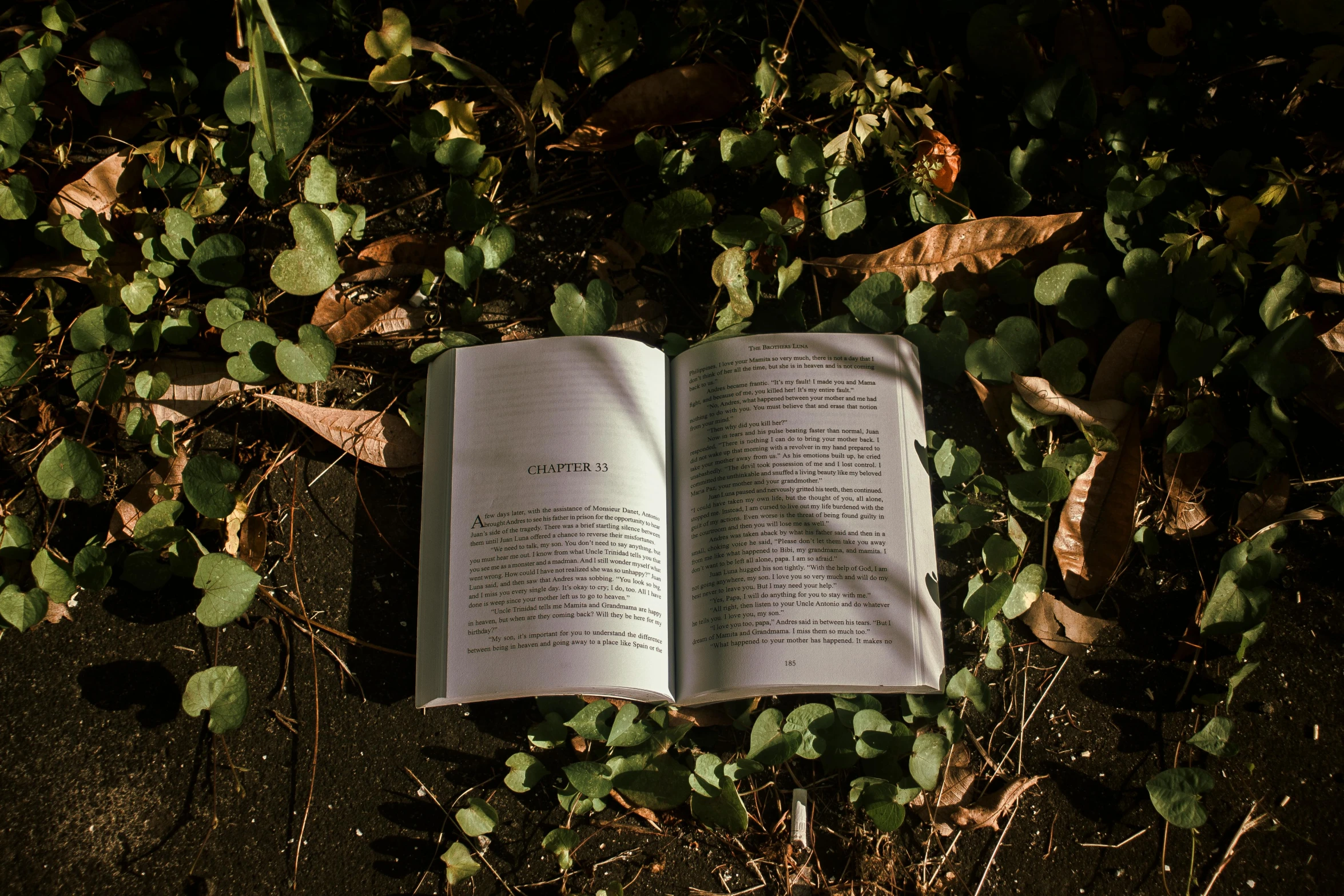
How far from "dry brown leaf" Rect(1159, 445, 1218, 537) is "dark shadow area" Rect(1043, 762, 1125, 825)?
38 cm

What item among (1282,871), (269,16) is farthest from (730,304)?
(1282,871)

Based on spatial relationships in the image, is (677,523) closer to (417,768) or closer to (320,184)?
(417,768)

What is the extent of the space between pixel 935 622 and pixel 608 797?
1.67 feet

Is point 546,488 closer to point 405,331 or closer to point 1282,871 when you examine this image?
point 405,331

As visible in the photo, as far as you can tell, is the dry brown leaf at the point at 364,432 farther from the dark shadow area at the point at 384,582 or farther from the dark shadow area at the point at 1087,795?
the dark shadow area at the point at 1087,795

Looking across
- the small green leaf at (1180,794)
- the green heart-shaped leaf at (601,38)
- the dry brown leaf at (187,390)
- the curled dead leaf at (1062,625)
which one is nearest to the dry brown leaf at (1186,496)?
the curled dead leaf at (1062,625)

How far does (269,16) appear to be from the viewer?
100 centimetres

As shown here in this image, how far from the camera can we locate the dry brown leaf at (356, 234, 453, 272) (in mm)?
1321

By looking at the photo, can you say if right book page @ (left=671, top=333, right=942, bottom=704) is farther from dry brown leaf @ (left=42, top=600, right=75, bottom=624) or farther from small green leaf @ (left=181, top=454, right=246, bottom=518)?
dry brown leaf @ (left=42, top=600, right=75, bottom=624)

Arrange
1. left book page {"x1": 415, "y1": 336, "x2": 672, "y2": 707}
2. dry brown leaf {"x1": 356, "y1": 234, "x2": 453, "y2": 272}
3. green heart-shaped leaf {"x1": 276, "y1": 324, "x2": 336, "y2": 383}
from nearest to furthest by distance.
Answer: left book page {"x1": 415, "y1": 336, "x2": 672, "y2": 707}, green heart-shaped leaf {"x1": 276, "y1": 324, "x2": 336, "y2": 383}, dry brown leaf {"x1": 356, "y1": 234, "x2": 453, "y2": 272}

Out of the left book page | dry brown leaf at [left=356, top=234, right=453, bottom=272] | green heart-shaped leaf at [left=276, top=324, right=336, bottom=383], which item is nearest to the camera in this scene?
the left book page

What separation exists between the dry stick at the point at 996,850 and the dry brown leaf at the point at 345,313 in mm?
1169

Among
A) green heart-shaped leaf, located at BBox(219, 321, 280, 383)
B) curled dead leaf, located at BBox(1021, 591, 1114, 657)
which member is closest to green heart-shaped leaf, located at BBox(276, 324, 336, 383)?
green heart-shaped leaf, located at BBox(219, 321, 280, 383)

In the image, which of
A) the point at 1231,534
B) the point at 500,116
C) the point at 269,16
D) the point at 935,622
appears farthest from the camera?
the point at 500,116
